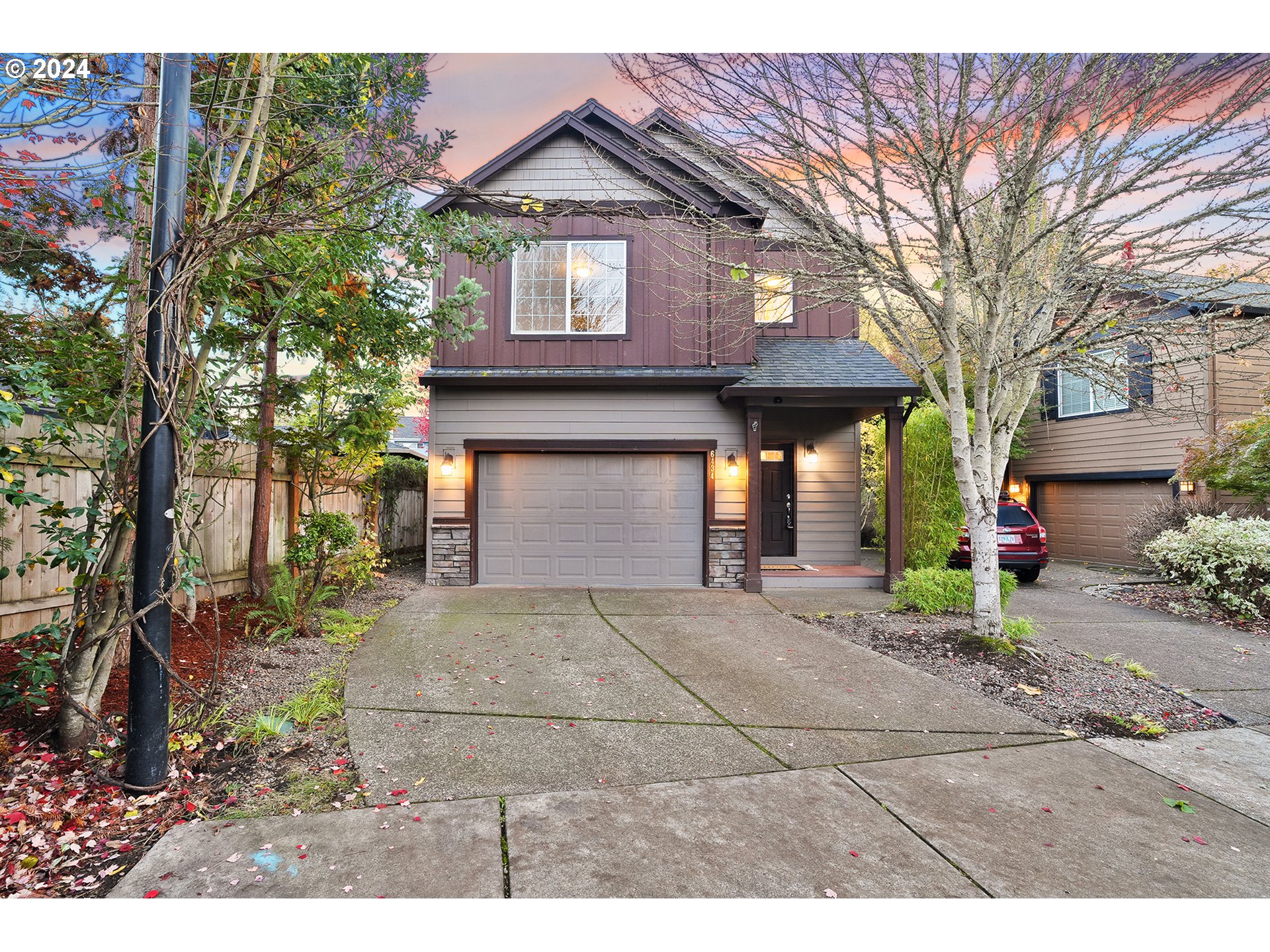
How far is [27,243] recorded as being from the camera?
12.6 feet

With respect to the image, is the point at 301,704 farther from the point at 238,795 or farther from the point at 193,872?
the point at 193,872

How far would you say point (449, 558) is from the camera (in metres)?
8.36

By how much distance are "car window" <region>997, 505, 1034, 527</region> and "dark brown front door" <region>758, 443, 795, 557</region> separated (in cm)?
338

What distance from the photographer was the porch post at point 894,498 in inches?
329

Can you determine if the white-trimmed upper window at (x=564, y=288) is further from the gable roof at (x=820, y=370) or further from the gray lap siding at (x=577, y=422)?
the gable roof at (x=820, y=370)

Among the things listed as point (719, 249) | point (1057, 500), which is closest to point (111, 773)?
point (719, 249)

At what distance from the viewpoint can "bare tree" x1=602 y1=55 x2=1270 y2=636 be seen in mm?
4430

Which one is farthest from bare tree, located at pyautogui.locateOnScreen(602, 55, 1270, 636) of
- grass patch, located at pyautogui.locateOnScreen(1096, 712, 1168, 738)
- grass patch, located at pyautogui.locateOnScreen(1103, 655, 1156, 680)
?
grass patch, located at pyautogui.locateOnScreen(1096, 712, 1168, 738)

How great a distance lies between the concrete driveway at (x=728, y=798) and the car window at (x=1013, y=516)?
19.5ft

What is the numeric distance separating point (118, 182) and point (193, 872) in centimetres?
408

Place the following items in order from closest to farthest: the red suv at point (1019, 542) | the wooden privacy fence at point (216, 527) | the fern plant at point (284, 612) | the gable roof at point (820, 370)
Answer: the wooden privacy fence at point (216, 527)
the fern plant at point (284, 612)
the gable roof at point (820, 370)
the red suv at point (1019, 542)

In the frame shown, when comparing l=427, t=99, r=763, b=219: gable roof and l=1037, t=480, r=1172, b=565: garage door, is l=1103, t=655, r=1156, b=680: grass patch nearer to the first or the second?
l=427, t=99, r=763, b=219: gable roof

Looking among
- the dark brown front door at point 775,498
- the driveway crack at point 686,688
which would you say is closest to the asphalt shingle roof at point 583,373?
the dark brown front door at point 775,498
